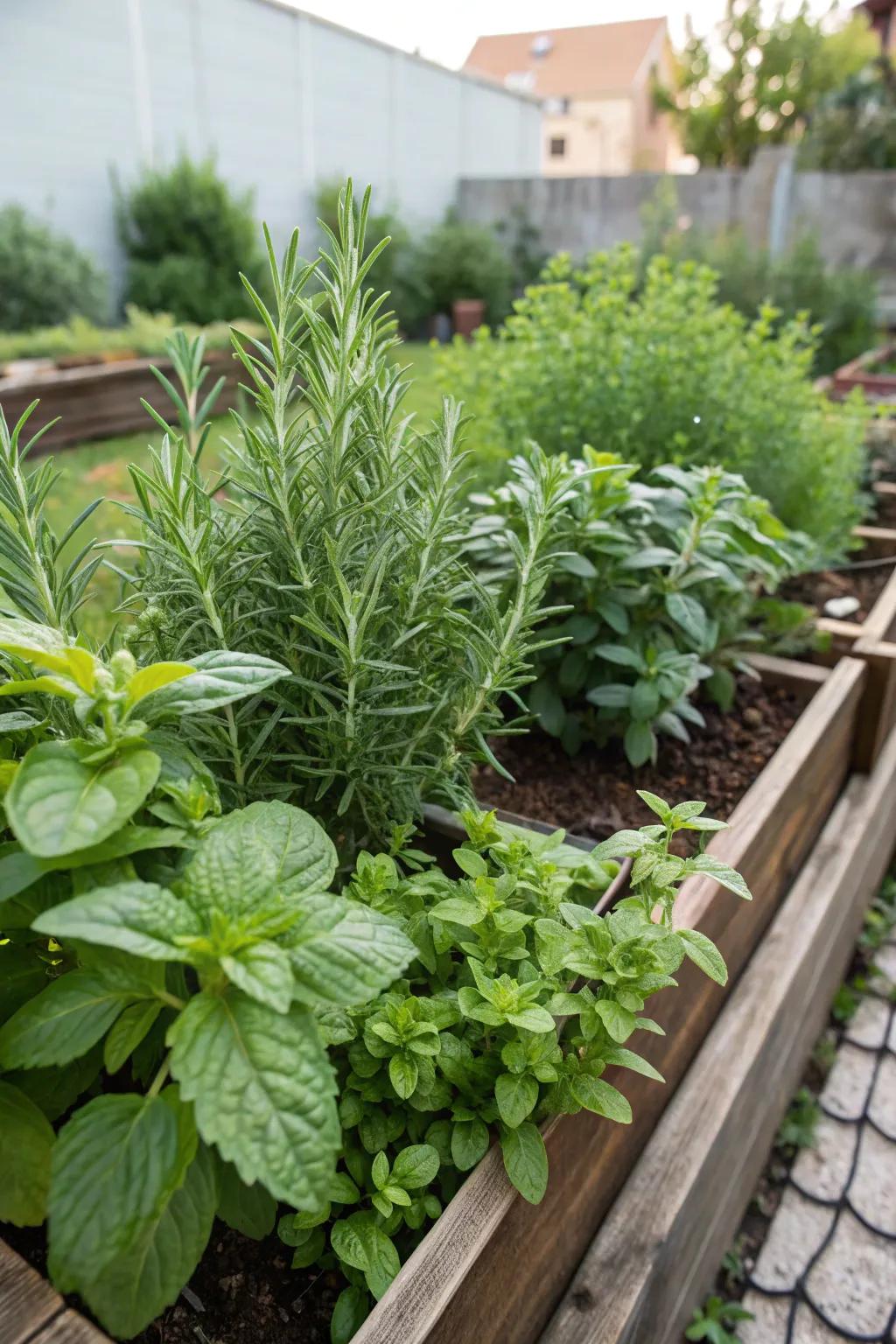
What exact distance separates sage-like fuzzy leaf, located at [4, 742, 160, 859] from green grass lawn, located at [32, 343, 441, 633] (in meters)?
1.43

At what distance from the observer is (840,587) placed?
275cm

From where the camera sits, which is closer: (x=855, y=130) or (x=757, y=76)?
(x=855, y=130)

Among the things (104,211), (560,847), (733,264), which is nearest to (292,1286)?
(560,847)

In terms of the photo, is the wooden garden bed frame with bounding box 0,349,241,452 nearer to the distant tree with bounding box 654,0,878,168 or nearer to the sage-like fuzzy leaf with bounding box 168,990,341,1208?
the sage-like fuzzy leaf with bounding box 168,990,341,1208

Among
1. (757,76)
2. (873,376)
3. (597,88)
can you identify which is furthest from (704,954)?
(597,88)

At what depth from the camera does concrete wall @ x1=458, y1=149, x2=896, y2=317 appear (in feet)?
37.6

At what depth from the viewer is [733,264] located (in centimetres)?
779

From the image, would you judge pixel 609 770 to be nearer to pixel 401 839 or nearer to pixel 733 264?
pixel 401 839

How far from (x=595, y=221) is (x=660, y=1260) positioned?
14.5m

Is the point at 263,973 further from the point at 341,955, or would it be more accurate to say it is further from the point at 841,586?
the point at 841,586

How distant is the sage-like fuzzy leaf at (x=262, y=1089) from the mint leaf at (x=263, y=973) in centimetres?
2

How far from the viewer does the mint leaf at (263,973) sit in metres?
0.65

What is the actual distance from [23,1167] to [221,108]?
13394 millimetres

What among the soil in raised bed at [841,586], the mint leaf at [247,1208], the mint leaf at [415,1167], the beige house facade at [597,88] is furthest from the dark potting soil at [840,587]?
the beige house facade at [597,88]
